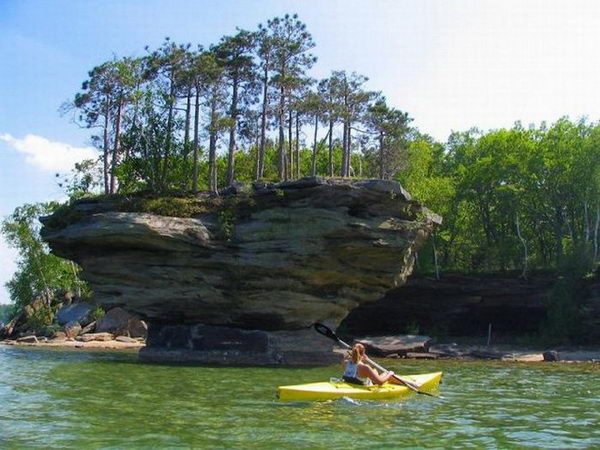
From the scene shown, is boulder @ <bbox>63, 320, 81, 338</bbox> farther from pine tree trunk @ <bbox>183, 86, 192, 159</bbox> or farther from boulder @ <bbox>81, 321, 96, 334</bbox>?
pine tree trunk @ <bbox>183, 86, 192, 159</bbox>

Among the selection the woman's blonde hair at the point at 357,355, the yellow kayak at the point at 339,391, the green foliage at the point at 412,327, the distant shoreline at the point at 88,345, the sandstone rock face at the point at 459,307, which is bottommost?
the distant shoreline at the point at 88,345

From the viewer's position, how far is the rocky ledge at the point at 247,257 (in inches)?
1120

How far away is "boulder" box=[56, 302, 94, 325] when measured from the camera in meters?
47.8

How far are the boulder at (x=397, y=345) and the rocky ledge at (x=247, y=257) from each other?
5592 mm

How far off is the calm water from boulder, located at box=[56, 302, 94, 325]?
2515cm

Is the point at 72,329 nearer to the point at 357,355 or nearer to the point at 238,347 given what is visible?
the point at 238,347

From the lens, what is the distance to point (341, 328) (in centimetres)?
4678

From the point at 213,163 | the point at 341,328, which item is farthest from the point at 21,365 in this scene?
the point at 341,328

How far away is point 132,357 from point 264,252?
8.79 m

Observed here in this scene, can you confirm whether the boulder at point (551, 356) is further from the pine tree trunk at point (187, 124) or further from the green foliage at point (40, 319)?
the green foliage at point (40, 319)

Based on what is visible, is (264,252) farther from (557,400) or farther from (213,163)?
(557,400)

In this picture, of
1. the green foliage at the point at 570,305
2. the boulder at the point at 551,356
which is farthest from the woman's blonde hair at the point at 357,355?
the green foliage at the point at 570,305

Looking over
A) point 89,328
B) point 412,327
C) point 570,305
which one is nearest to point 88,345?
point 89,328

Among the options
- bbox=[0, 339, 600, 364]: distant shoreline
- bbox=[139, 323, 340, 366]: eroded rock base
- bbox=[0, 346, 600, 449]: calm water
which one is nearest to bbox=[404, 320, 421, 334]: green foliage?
bbox=[0, 339, 600, 364]: distant shoreline
